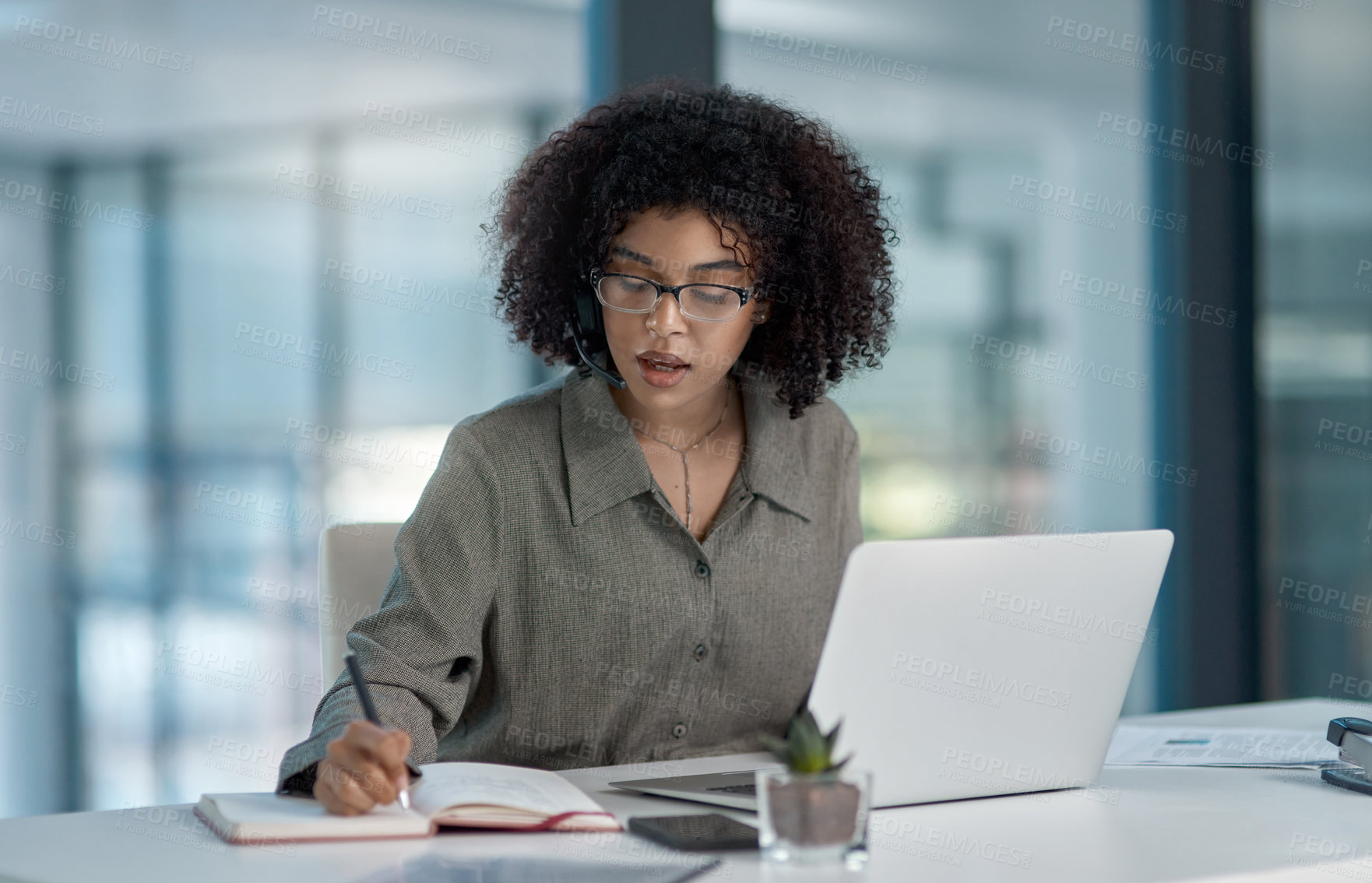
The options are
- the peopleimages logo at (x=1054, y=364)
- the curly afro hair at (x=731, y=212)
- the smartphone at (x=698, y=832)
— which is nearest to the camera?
the smartphone at (x=698, y=832)

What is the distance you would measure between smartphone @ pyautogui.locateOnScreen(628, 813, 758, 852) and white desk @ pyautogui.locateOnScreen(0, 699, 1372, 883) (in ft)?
0.06

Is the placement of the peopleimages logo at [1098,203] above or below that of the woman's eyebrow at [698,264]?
above

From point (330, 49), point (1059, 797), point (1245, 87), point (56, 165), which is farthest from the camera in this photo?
point (1245, 87)

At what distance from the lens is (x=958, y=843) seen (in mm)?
1126

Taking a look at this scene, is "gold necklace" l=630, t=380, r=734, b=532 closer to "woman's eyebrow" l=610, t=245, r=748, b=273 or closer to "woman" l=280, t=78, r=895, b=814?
"woman" l=280, t=78, r=895, b=814

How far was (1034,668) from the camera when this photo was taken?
1.23 m

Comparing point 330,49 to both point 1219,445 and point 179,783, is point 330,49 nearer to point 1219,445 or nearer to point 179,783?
point 179,783

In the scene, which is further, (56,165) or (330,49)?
(330,49)

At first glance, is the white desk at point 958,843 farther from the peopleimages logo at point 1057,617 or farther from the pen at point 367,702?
the peopleimages logo at point 1057,617

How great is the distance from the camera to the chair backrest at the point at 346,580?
1620mm

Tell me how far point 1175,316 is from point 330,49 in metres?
2.17

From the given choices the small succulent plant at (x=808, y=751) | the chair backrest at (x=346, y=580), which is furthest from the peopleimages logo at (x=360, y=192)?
the small succulent plant at (x=808, y=751)

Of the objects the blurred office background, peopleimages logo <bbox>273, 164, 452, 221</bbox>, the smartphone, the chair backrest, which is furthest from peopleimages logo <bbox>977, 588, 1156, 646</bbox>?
peopleimages logo <bbox>273, 164, 452, 221</bbox>

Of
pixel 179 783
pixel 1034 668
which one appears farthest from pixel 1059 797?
pixel 179 783
